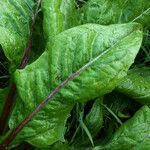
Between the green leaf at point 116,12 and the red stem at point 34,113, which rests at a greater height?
the green leaf at point 116,12

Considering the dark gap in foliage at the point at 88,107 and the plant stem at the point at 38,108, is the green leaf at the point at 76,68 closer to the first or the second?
the plant stem at the point at 38,108

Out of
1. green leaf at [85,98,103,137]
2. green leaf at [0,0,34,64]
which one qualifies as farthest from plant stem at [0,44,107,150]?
green leaf at [85,98,103,137]

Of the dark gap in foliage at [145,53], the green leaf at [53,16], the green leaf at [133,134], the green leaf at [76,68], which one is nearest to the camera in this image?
the green leaf at [76,68]

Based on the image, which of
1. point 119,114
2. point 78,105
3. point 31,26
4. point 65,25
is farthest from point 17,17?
point 119,114

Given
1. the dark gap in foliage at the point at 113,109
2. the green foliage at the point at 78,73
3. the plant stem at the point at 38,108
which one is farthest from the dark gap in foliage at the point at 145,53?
the plant stem at the point at 38,108

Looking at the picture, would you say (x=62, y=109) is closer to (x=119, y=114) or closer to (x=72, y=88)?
(x=72, y=88)

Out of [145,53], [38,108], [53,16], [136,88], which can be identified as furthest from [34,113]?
[145,53]

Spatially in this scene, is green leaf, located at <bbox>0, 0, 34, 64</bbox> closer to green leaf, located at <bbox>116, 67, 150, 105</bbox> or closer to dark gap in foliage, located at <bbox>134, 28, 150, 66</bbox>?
green leaf, located at <bbox>116, 67, 150, 105</bbox>

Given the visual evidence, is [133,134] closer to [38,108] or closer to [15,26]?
[38,108]
